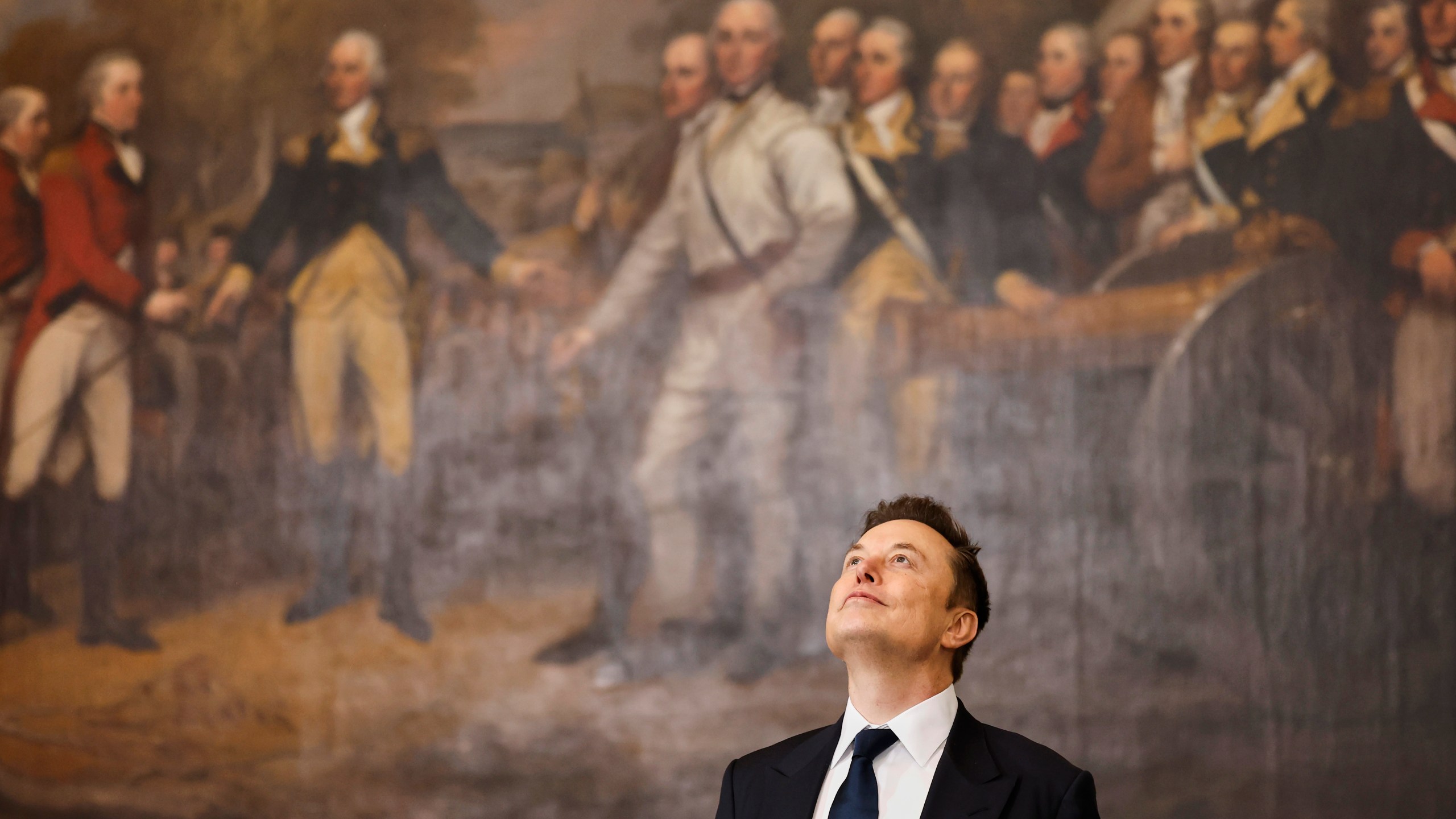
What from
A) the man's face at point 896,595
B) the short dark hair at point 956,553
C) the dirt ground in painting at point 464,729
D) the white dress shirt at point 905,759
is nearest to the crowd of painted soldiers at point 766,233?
the dirt ground in painting at point 464,729

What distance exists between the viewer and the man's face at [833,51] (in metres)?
6.44

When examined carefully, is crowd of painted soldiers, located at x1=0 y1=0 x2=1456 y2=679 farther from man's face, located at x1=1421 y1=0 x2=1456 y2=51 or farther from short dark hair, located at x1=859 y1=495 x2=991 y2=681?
short dark hair, located at x1=859 y1=495 x2=991 y2=681

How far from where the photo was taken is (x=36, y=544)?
6.32 metres

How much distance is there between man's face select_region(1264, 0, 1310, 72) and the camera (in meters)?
6.24

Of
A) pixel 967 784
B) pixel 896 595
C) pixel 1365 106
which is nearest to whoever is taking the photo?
pixel 967 784

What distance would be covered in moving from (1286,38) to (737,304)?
3080 mm

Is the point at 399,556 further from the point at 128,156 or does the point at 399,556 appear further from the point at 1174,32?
the point at 1174,32

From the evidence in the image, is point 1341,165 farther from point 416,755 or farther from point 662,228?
point 416,755

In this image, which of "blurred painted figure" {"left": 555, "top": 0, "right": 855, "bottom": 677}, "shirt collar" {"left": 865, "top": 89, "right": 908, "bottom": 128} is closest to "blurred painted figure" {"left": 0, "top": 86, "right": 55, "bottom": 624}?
"blurred painted figure" {"left": 555, "top": 0, "right": 855, "bottom": 677}

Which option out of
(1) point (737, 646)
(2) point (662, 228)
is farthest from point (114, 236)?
(1) point (737, 646)

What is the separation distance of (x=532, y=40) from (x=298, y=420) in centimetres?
233

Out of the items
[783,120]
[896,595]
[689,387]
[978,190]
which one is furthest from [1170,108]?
[896,595]

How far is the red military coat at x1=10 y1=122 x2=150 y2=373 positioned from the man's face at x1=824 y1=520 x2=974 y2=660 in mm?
5067

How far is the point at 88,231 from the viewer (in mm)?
6551
